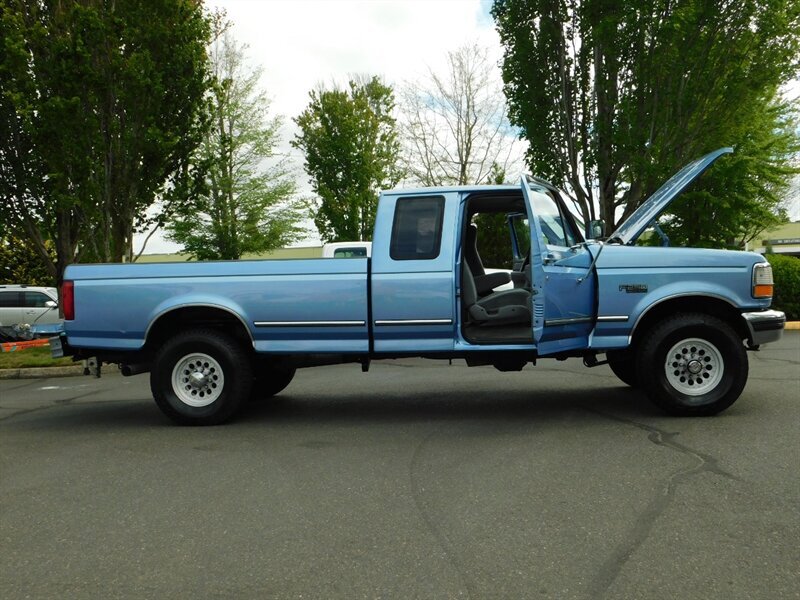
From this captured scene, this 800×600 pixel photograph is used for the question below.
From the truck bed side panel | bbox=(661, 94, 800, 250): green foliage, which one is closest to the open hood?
the truck bed side panel

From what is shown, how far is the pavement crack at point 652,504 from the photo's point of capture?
130 inches

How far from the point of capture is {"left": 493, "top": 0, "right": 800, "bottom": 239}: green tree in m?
15.8

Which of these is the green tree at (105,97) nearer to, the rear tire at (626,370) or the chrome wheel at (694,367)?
the rear tire at (626,370)

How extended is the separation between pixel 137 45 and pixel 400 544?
13635 mm

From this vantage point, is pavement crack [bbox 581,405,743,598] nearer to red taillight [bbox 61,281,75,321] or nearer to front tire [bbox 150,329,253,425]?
front tire [bbox 150,329,253,425]

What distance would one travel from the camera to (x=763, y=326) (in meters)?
6.55

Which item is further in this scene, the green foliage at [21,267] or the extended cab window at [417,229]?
the green foliage at [21,267]

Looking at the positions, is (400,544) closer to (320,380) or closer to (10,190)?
(320,380)

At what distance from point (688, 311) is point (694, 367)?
1.73 feet

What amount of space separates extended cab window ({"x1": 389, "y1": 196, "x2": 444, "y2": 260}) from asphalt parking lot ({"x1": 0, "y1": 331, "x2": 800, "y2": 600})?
1.56 metres

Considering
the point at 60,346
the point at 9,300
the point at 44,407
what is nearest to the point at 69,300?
the point at 60,346

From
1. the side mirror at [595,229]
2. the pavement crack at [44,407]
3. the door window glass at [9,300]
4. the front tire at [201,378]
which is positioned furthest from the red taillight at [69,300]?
the door window glass at [9,300]

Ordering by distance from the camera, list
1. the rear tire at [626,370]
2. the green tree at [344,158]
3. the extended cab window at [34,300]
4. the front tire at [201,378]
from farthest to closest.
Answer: the green tree at [344,158] → the extended cab window at [34,300] → the rear tire at [626,370] → the front tire at [201,378]

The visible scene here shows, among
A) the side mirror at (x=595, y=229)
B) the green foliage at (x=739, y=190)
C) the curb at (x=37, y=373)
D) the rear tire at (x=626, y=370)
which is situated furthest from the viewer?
the green foliage at (x=739, y=190)
